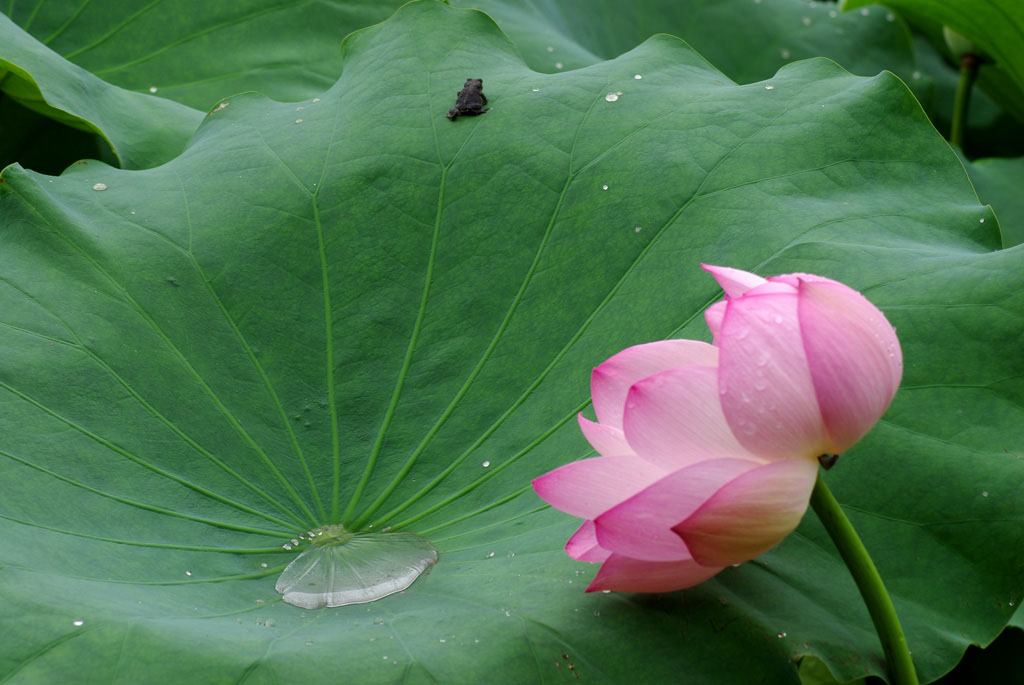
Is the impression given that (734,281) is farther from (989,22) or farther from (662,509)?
(989,22)

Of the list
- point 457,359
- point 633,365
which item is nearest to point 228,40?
point 457,359

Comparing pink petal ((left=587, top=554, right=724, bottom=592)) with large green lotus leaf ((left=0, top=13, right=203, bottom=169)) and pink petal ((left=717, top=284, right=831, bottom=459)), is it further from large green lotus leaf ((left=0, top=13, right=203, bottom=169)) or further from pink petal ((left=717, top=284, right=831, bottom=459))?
large green lotus leaf ((left=0, top=13, right=203, bottom=169))

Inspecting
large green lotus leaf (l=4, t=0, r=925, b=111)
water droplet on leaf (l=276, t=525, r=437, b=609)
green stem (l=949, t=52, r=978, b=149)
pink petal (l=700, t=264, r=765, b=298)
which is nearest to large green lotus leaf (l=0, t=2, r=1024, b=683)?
water droplet on leaf (l=276, t=525, r=437, b=609)

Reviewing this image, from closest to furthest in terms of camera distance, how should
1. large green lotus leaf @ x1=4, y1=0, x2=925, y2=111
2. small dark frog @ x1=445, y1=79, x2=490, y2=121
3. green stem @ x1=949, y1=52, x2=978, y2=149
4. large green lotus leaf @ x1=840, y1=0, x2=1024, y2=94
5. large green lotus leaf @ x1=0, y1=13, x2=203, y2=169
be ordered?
small dark frog @ x1=445, y1=79, x2=490, y2=121, large green lotus leaf @ x1=0, y1=13, x2=203, y2=169, large green lotus leaf @ x1=840, y1=0, x2=1024, y2=94, large green lotus leaf @ x1=4, y1=0, x2=925, y2=111, green stem @ x1=949, y1=52, x2=978, y2=149

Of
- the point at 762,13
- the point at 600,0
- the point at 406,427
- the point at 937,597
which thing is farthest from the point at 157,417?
the point at 762,13

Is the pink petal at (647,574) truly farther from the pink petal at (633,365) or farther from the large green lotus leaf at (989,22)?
the large green lotus leaf at (989,22)

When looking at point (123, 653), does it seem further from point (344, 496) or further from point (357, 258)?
point (357, 258)
